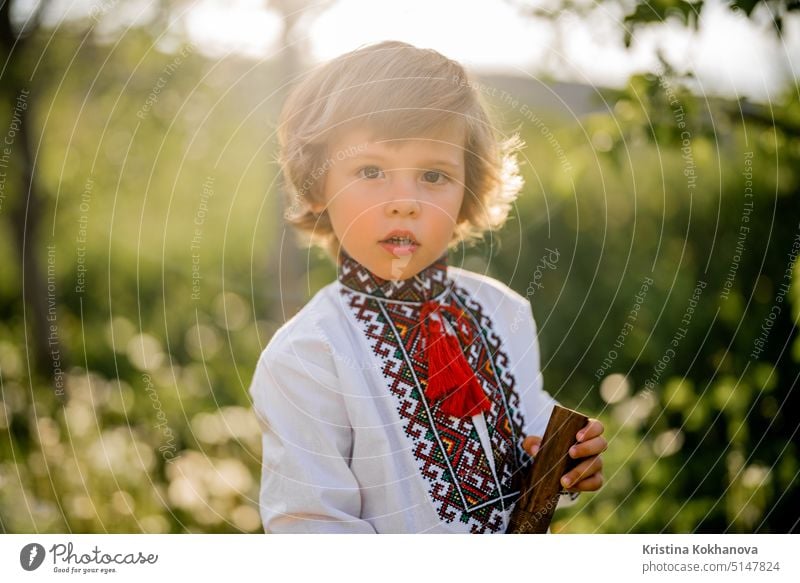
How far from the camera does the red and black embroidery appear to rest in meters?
1.11

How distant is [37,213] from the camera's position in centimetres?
244

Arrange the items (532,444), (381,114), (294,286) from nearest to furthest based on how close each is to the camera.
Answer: (381,114), (532,444), (294,286)

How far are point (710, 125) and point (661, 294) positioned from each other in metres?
0.67

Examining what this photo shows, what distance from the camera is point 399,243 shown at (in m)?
1.10

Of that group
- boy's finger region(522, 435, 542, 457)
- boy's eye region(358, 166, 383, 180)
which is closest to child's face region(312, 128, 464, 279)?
boy's eye region(358, 166, 383, 180)

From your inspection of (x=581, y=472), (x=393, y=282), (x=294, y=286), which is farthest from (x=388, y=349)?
(x=294, y=286)

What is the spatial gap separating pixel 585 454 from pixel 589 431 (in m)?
0.03

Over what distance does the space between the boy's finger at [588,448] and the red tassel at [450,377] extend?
0.13 m

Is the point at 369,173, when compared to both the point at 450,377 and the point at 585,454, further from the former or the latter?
the point at 585,454
